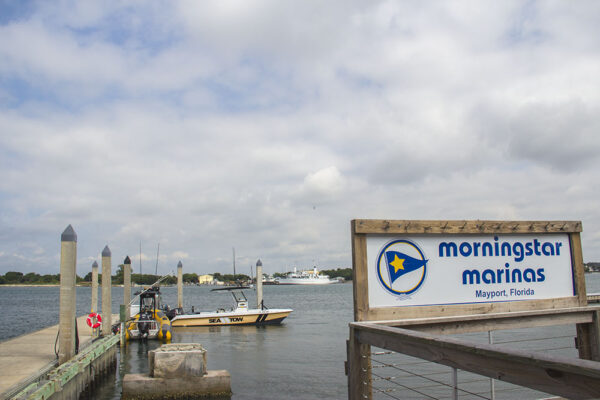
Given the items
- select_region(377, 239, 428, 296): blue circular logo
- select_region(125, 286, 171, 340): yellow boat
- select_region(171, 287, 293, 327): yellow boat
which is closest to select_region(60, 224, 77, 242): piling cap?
select_region(377, 239, 428, 296): blue circular logo

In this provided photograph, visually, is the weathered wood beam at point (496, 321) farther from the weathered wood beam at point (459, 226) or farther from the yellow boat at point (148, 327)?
the yellow boat at point (148, 327)

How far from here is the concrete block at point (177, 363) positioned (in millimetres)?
12107

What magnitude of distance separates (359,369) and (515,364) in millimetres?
2042

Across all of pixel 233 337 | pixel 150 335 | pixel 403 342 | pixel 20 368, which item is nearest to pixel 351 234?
pixel 403 342

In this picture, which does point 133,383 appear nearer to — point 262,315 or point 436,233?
point 436,233

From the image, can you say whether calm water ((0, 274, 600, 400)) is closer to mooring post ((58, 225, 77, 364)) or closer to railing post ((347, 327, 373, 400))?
mooring post ((58, 225, 77, 364))

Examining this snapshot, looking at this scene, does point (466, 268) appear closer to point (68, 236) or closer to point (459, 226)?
point (459, 226)

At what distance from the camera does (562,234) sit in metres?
5.95

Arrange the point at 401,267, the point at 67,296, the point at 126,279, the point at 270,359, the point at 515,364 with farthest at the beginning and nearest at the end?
the point at 126,279 → the point at 270,359 → the point at 67,296 → the point at 401,267 → the point at 515,364

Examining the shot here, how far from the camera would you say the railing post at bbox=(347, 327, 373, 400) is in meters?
4.55

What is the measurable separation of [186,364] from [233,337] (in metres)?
15.9

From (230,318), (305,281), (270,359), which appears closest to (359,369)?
(270,359)

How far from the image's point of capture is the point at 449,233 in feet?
17.8

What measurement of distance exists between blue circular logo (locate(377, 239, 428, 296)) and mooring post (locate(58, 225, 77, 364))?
30.5 ft
